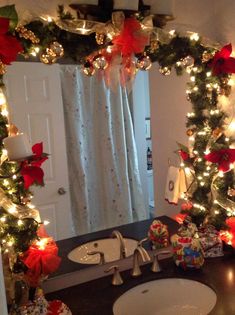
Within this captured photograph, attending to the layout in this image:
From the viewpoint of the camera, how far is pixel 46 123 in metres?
1.36

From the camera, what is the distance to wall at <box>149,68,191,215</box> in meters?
1.62

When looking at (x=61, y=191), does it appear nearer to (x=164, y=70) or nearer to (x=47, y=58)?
(x=47, y=58)

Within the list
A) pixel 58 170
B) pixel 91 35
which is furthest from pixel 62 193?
pixel 91 35

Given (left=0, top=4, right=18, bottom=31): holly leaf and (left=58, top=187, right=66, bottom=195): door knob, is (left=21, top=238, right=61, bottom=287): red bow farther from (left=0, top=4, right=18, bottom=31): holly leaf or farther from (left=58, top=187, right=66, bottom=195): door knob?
(left=0, top=4, right=18, bottom=31): holly leaf

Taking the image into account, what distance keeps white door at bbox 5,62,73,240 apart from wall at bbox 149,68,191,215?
1.56 ft

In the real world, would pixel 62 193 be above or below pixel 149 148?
below

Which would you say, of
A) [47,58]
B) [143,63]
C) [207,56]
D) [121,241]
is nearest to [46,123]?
→ [47,58]

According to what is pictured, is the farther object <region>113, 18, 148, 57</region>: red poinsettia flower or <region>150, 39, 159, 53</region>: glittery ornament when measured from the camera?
<region>150, 39, 159, 53</region>: glittery ornament

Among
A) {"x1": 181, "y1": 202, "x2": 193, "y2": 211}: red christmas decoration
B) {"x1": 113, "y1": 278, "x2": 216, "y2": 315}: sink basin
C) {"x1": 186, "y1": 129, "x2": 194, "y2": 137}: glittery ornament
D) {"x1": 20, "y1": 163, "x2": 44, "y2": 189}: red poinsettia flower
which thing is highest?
{"x1": 186, "y1": 129, "x2": 194, "y2": 137}: glittery ornament

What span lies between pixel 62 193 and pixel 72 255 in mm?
292

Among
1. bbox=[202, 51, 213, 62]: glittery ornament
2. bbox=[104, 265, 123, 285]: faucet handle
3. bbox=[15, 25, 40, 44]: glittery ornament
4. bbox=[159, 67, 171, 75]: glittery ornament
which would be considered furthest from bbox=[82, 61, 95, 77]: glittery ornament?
bbox=[104, 265, 123, 285]: faucet handle

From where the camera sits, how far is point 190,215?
175 cm

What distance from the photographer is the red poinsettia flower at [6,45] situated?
1.01m

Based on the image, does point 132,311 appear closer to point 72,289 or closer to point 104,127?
point 72,289
